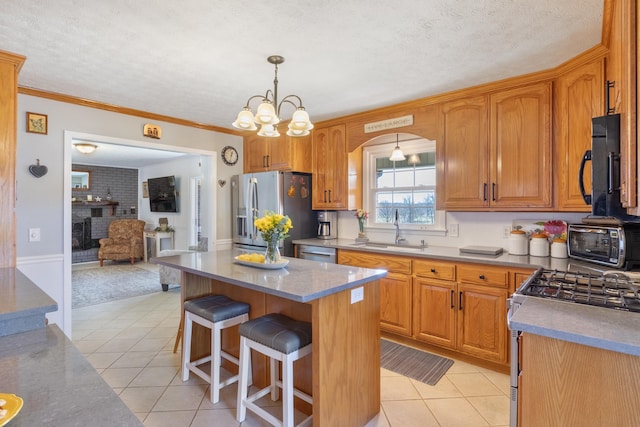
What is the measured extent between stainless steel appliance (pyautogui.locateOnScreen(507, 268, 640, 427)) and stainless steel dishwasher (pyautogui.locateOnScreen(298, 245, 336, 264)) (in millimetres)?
2044

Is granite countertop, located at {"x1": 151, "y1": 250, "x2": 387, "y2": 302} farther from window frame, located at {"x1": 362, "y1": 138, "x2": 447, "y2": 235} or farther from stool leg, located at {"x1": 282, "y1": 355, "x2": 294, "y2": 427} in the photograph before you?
window frame, located at {"x1": 362, "y1": 138, "x2": 447, "y2": 235}

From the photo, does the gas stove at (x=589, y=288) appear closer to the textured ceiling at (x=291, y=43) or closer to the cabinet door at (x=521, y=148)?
the cabinet door at (x=521, y=148)

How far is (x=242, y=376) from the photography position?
1.96 m

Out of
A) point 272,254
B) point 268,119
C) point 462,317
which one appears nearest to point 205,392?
point 272,254

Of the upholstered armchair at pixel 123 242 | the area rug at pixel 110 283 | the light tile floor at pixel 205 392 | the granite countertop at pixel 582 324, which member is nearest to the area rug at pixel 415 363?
the light tile floor at pixel 205 392

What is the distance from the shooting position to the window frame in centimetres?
350

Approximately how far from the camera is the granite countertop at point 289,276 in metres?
1.69

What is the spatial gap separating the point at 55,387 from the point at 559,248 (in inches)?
121

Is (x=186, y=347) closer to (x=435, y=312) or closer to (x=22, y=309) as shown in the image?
(x=22, y=309)

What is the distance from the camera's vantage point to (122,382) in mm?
2447

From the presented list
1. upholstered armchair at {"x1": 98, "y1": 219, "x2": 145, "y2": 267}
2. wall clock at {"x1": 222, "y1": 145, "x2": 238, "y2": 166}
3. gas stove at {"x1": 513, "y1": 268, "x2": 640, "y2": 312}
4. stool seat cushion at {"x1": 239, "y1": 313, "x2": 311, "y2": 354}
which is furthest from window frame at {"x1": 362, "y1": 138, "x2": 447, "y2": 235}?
upholstered armchair at {"x1": 98, "y1": 219, "x2": 145, "y2": 267}

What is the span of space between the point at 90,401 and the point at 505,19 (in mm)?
2510

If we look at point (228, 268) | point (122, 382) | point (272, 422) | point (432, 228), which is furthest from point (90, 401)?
point (432, 228)

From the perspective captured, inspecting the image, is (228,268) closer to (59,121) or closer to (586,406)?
(586,406)
